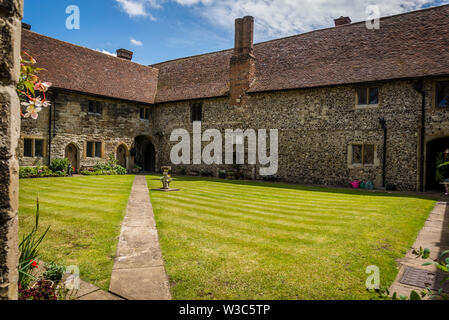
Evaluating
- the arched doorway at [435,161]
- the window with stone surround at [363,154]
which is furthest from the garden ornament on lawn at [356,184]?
the arched doorway at [435,161]

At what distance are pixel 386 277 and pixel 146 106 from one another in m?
22.8

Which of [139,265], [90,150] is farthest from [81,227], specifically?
[90,150]

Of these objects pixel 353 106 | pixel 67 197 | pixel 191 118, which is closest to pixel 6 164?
pixel 67 197

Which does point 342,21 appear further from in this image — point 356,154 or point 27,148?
point 27,148

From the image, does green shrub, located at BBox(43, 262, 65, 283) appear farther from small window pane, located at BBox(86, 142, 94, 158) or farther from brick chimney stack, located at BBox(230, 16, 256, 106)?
small window pane, located at BBox(86, 142, 94, 158)

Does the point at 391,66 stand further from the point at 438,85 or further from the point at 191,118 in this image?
the point at 191,118

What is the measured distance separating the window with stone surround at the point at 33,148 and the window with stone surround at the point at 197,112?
10.3 metres


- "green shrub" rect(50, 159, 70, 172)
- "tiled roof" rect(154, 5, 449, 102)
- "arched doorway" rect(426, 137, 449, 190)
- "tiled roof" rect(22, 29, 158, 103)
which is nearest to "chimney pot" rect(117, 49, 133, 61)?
"tiled roof" rect(22, 29, 158, 103)

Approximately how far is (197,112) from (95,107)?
7357 millimetres

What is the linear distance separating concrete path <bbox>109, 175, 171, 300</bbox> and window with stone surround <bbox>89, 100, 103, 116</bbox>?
16091 millimetres

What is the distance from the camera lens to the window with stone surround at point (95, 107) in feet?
67.8

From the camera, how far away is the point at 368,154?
1576 cm

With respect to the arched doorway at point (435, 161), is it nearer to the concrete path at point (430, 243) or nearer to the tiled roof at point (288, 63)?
the tiled roof at point (288, 63)
